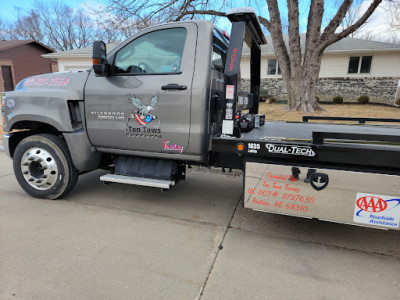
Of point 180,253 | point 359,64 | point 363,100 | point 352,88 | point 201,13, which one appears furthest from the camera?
point 359,64

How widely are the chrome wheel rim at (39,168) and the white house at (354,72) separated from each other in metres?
16.8

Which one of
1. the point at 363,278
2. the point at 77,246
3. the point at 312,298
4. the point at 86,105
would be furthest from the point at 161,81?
the point at 363,278

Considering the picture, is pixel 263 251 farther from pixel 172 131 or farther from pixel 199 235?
pixel 172 131

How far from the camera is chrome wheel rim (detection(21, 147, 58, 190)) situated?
12.0 feet

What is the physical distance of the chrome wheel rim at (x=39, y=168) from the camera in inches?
144

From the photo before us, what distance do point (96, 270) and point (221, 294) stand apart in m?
1.05

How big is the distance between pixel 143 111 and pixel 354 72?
21.3 metres

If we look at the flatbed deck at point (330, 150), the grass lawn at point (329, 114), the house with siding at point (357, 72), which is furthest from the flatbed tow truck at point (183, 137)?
the house with siding at point (357, 72)

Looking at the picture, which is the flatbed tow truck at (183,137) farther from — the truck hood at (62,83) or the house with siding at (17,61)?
the house with siding at (17,61)

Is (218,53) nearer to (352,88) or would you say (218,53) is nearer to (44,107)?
(44,107)

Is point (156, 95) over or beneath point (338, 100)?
over

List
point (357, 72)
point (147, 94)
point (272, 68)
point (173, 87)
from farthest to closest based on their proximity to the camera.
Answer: point (272, 68)
point (357, 72)
point (147, 94)
point (173, 87)

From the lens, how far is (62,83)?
11.7 feet

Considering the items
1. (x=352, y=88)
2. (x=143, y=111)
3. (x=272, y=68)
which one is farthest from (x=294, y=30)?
(x=352, y=88)
